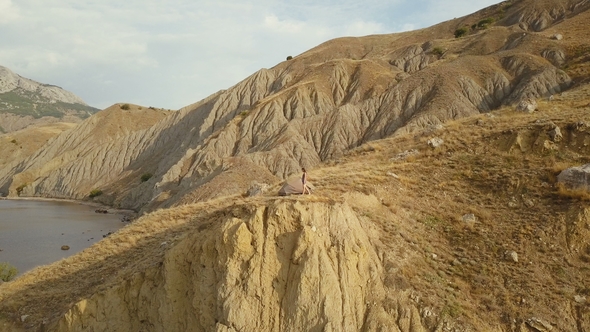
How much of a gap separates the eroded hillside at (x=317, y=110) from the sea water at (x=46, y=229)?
5857mm

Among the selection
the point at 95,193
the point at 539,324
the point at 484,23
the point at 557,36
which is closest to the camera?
the point at 539,324

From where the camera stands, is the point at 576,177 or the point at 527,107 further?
the point at 527,107

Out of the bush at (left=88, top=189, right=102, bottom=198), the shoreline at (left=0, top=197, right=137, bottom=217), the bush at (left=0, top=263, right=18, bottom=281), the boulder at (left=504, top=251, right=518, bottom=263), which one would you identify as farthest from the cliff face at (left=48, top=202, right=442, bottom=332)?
the bush at (left=88, top=189, right=102, bottom=198)

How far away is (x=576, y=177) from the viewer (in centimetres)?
1359

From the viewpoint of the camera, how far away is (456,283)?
11.4 m

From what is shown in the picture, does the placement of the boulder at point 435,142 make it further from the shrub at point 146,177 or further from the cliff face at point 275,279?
the shrub at point 146,177

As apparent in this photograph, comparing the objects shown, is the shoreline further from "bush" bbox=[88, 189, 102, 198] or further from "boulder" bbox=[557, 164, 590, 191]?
"boulder" bbox=[557, 164, 590, 191]

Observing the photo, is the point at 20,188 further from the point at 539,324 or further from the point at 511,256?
the point at 539,324

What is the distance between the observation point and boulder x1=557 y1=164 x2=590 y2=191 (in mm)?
13312

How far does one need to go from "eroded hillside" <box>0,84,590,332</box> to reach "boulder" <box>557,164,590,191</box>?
1.14 feet

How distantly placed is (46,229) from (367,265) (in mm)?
41697

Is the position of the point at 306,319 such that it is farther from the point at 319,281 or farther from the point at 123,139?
the point at 123,139

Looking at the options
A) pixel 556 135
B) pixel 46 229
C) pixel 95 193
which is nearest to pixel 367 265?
pixel 556 135

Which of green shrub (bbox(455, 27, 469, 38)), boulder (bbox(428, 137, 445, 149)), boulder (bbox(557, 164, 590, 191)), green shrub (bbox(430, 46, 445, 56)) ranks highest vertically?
green shrub (bbox(455, 27, 469, 38))
